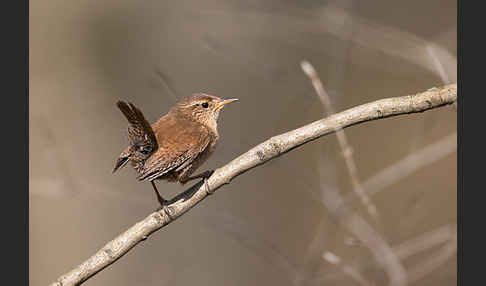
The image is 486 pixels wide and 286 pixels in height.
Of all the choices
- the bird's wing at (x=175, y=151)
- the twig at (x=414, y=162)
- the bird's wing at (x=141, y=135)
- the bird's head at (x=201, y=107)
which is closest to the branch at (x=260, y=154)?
the bird's wing at (x=175, y=151)

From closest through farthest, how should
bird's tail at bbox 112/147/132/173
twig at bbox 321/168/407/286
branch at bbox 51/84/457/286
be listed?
branch at bbox 51/84/457/286
twig at bbox 321/168/407/286
bird's tail at bbox 112/147/132/173

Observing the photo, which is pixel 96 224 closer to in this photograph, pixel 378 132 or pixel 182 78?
pixel 182 78

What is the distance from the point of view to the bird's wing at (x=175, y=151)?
11.0ft

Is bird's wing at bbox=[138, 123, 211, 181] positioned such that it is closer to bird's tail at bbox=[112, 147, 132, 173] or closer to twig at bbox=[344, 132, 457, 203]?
bird's tail at bbox=[112, 147, 132, 173]

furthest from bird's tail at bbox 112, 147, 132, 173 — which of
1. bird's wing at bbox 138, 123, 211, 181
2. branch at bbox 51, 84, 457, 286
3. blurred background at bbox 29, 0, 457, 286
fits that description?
blurred background at bbox 29, 0, 457, 286

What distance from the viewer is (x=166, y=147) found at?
3.53 meters

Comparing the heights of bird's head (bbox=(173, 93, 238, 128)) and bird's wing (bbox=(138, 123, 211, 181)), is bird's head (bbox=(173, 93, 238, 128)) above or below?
above

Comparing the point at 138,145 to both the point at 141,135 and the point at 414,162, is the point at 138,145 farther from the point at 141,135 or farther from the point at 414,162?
the point at 414,162

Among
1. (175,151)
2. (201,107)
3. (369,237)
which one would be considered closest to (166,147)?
(175,151)

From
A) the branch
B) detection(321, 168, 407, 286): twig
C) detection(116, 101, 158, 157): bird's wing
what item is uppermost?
detection(116, 101, 158, 157): bird's wing

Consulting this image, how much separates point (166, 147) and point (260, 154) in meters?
0.99

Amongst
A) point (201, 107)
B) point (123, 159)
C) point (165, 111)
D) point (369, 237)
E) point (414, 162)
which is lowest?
point (369, 237)

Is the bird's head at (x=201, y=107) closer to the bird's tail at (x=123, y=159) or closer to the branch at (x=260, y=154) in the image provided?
the bird's tail at (x=123, y=159)

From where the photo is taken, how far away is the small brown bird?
3.35m
